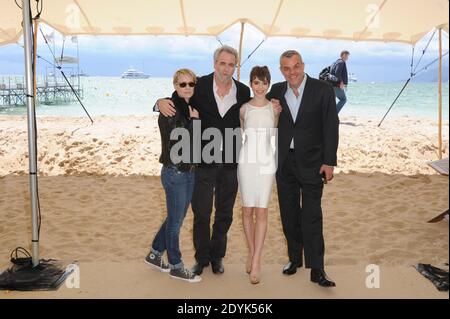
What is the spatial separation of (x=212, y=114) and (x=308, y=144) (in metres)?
0.71

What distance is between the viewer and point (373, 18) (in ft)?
25.8

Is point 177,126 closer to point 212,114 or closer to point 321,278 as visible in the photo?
point 212,114

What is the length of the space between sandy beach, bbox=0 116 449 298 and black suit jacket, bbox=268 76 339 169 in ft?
2.99

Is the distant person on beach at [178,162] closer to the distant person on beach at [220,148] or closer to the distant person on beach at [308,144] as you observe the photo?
the distant person on beach at [220,148]

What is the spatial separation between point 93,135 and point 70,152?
1.71m

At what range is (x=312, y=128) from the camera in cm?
310

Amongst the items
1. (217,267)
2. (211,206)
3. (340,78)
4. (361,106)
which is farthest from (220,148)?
(361,106)

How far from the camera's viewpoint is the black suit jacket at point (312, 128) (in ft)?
9.96

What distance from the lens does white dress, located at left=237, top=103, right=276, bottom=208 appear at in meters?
3.03

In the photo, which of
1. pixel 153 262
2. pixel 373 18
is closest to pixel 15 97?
pixel 373 18

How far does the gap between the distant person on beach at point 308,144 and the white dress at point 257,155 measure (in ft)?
0.51

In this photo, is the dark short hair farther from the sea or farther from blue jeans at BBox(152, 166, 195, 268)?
the sea

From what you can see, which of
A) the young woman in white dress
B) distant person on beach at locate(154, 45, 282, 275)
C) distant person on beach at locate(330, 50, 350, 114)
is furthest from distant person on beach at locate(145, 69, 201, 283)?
distant person on beach at locate(330, 50, 350, 114)

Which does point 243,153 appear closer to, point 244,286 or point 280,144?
point 280,144
